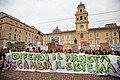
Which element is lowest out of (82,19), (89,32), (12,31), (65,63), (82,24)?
(65,63)

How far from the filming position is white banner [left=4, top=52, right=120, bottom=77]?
7.56 meters

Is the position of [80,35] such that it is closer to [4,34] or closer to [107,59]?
[4,34]

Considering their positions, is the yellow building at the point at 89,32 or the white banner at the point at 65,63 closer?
the white banner at the point at 65,63

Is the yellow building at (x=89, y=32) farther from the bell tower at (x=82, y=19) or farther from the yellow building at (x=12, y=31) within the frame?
the yellow building at (x=12, y=31)

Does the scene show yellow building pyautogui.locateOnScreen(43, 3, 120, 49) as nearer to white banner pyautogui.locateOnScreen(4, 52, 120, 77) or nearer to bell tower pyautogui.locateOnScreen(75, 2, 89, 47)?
bell tower pyautogui.locateOnScreen(75, 2, 89, 47)

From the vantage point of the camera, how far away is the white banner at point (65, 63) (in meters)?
7.56

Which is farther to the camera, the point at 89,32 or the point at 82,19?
the point at 89,32

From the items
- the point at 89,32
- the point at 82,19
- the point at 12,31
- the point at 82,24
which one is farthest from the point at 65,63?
the point at 12,31

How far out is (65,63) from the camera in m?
8.53

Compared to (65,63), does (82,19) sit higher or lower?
higher

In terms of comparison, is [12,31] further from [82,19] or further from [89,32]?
[89,32]

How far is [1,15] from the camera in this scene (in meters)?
52.9

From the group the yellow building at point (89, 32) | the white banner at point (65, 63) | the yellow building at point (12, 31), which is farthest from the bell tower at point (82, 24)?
the white banner at point (65, 63)

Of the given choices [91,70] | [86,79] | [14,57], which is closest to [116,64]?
[91,70]
